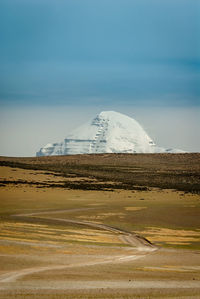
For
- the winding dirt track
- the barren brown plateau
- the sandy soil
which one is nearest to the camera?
the sandy soil

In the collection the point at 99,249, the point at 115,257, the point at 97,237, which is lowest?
the point at 115,257

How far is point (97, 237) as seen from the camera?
A: 4747 centimetres

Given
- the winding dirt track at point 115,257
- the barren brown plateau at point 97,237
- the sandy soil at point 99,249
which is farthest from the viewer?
the winding dirt track at point 115,257

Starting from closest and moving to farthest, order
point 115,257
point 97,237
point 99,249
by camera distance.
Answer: point 115,257 → point 99,249 → point 97,237

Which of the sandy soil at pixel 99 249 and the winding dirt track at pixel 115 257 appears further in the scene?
the winding dirt track at pixel 115 257

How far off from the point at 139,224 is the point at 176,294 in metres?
36.4

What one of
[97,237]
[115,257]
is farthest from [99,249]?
[97,237]

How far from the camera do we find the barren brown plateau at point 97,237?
81.5 feet

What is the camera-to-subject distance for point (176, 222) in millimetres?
62969

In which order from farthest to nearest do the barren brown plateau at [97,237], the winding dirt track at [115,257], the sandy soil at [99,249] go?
the winding dirt track at [115,257] → the barren brown plateau at [97,237] → the sandy soil at [99,249]

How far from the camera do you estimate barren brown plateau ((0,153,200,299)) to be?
2484cm

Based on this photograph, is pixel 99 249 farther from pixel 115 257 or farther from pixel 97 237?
pixel 97 237

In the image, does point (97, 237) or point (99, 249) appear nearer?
point (99, 249)

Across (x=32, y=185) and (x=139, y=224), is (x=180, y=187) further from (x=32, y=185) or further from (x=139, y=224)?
(x=139, y=224)
